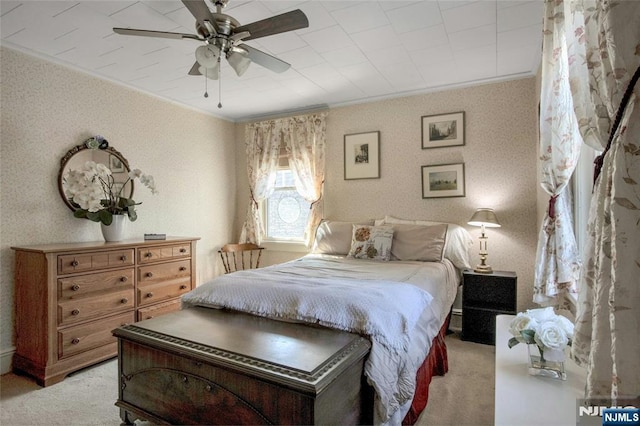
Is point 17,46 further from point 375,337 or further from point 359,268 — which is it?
point 375,337

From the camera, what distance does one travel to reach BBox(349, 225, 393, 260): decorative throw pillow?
3.27 meters

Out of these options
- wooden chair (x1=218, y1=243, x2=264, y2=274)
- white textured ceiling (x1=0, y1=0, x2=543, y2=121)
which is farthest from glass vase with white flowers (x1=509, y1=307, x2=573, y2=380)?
wooden chair (x1=218, y1=243, x2=264, y2=274)

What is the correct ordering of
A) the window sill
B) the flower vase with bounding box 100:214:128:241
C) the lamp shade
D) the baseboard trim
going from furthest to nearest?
the window sill < the lamp shade < the flower vase with bounding box 100:214:128:241 < the baseboard trim

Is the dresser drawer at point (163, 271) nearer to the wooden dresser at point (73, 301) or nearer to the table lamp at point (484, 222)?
the wooden dresser at point (73, 301)

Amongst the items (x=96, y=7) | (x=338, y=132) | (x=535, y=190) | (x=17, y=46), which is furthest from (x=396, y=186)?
(x=17, y=46)

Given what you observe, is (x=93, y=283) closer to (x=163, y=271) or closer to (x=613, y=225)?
(x=163, y=271)

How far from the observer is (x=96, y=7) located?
2.13 metres

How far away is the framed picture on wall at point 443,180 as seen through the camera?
354 cm

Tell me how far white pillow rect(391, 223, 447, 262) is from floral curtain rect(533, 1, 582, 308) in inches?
42.1

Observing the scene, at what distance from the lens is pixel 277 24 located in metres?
1.80

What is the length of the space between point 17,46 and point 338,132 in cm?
309

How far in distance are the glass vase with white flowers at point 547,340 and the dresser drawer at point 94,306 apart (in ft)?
9.73

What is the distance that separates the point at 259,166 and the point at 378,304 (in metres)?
3.30

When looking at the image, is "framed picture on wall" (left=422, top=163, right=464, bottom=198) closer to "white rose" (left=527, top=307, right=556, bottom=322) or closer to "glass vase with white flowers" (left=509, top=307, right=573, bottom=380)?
"white rose" (left=527, top=307, right=556, bottom=322)
